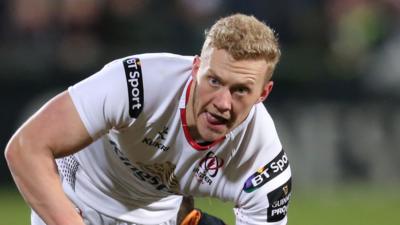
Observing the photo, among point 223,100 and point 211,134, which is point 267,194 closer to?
point 211,134

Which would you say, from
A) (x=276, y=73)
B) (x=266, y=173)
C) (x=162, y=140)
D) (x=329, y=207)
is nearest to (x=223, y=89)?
(x=162, y=140)

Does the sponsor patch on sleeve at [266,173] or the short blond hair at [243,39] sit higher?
the short blond hair at [243,39]

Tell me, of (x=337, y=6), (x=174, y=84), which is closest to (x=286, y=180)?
(x=174, y=84)

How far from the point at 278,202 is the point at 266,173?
168mm

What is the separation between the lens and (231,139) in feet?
16.4

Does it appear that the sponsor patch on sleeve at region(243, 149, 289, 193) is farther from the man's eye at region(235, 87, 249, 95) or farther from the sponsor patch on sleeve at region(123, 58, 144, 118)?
the sponsor patch on sleeve at region(123, 58, 144, 118)

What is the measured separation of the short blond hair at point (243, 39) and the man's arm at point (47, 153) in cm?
72

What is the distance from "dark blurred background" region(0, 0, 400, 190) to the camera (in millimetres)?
10883

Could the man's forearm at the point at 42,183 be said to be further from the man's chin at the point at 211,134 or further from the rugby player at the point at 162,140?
the man's chin at the point at 211,134

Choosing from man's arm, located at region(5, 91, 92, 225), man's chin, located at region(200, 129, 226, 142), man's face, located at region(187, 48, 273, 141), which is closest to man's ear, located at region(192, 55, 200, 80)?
man's face, located at region(187, 48, 273, 141)

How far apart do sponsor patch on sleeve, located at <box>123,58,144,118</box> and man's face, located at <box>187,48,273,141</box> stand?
0.25 metres

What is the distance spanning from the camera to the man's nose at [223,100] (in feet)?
Result: 14.9

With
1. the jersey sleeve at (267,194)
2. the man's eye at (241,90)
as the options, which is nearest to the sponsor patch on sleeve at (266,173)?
the jersey sleeve at (267,194)

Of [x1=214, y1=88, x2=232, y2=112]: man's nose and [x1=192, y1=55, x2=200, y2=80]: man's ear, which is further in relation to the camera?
[x1=192, y1=55, x2=200, y2=80]: man's ear
